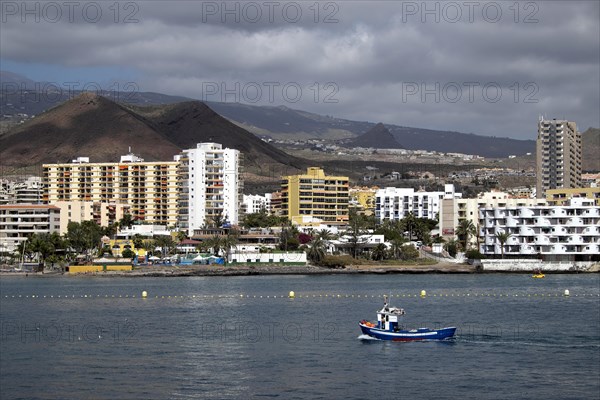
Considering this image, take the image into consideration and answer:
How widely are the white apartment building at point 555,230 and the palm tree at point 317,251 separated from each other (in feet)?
87.0

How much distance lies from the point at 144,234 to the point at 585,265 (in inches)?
2932

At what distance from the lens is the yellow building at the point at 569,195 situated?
508 ft

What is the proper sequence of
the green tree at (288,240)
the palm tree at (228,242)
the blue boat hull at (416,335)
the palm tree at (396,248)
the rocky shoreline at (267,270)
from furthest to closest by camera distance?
the green tree at (288,240), the palm tree at (228,242), the palm tree at (396,248), the rocky shoreline at (267,270), the blue boat hull at (416,335)

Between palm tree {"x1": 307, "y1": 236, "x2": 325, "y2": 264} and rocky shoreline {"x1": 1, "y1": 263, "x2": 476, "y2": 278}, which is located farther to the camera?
palm tree {"x1": 307, "y1": 236, "x2": 325, "y2": 264}

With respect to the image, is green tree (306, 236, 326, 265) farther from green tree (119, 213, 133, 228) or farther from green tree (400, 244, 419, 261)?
green tree (119, 213, 133, 228)

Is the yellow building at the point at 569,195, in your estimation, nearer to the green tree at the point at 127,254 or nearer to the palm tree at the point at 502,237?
the palm tree at the point at 502,237

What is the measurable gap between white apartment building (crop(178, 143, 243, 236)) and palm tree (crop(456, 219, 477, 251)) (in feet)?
145

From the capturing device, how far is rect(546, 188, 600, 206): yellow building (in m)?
155

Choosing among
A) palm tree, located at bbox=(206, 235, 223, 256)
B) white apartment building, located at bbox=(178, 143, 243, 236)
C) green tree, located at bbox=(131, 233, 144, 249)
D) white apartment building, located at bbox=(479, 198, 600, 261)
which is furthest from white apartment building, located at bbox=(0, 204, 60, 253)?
white apartment building, located at bbox=(479, 198, 600, 261)

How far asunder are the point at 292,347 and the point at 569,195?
110m

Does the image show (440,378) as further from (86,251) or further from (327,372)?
(86,251)

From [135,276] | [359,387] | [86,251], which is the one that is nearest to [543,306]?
[359,387]

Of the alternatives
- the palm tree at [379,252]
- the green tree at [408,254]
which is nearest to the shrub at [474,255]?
the green tree at [408,254]

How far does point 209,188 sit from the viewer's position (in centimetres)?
19012
